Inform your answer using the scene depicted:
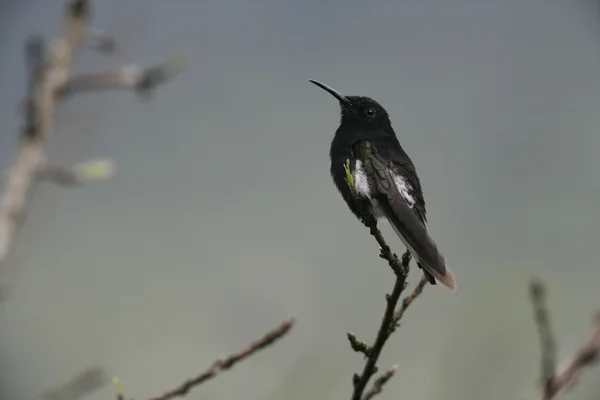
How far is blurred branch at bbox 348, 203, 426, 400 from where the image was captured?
7.46ft

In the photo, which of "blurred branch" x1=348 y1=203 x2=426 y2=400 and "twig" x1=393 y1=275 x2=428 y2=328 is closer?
"blurred branch" x1=348 y1=203 x2=426 y2=400

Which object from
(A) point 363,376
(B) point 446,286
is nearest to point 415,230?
(B) point 446,286

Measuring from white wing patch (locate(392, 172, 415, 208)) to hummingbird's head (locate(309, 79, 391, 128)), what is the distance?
1009mm

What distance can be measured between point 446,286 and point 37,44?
215cm

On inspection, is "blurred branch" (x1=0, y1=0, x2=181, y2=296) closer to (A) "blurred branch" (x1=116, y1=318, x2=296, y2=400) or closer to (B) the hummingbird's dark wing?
(A) "blurred branch" (x1=116, y1=318, x2=296, y2=400)

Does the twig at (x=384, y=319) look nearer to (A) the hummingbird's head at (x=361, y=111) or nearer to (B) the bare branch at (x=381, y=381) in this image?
(B) the bare branch at (x=381, y=381)

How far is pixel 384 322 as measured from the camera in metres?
2.50

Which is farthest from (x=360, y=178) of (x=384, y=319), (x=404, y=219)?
(x=384, y=319)

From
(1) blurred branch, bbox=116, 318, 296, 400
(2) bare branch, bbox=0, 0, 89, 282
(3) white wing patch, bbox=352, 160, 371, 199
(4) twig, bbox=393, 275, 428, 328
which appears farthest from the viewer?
(3) white wing patch, bbox=352, 160, 371, 199

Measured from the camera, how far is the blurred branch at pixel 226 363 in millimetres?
1821

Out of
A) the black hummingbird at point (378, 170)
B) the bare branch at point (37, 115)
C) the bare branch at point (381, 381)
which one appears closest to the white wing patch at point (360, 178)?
the black hummingbird at point (378, 170)

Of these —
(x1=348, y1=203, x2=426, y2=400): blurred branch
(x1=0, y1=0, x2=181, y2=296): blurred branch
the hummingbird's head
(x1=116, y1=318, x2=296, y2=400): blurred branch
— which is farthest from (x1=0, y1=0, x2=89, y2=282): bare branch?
the hummingbird's head

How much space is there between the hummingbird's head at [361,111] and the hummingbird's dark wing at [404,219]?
0.83 meters

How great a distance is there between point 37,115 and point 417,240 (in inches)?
104
